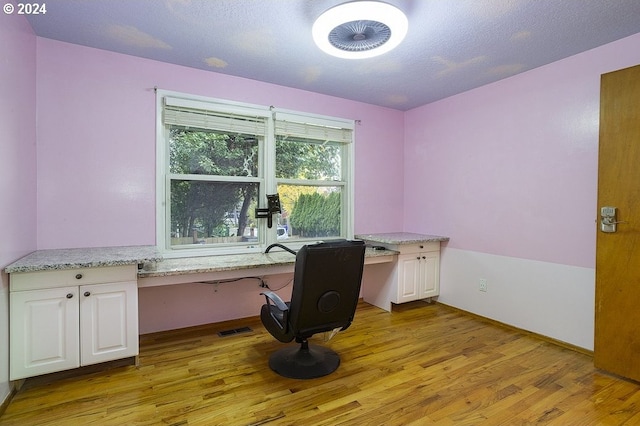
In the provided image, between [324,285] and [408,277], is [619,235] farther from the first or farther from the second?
[324,285]

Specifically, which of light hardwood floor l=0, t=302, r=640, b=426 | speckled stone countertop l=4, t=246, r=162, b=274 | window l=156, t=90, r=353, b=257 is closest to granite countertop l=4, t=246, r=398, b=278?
speckled stone countertop l=4, t=246, r=162, b=274

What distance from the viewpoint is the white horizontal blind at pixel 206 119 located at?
2.94 meters

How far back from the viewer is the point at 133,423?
1.77 m

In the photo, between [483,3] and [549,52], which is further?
[549,52]

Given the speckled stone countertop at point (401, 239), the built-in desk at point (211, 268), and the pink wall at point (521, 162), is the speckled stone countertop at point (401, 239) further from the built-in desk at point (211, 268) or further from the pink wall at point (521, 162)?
the built-in desk at point (211, 268)

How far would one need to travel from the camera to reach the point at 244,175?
3.36 metres

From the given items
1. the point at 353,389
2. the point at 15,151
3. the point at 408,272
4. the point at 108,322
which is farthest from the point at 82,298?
the point at 408,272

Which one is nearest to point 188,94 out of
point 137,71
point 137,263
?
point 137,71

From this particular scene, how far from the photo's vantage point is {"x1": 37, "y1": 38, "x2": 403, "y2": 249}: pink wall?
2.52m

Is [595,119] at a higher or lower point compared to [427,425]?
higher

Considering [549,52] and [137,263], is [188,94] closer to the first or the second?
[137,263]

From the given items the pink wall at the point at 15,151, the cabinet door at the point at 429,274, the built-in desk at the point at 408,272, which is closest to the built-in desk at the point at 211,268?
the pink wall at the point at 15,151

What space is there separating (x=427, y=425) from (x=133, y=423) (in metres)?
1.66

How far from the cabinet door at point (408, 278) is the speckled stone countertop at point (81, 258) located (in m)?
2.49
